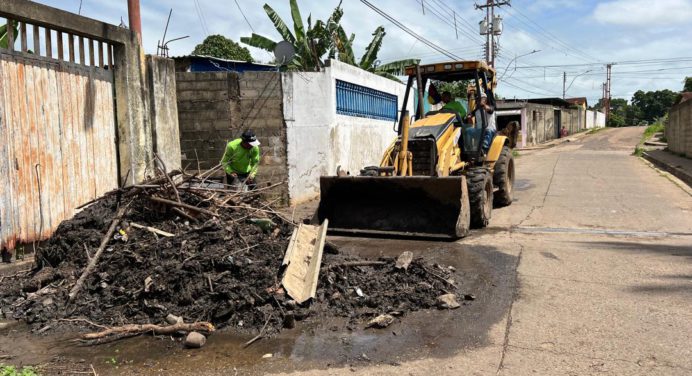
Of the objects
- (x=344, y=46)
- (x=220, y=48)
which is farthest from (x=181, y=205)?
(x=220, y=48)

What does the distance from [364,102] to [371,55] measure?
18.5 ft

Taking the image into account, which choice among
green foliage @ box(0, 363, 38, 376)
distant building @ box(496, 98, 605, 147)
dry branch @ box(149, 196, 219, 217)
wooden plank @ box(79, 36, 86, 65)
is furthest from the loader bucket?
distant building @ box(496, 98, 605, 147)

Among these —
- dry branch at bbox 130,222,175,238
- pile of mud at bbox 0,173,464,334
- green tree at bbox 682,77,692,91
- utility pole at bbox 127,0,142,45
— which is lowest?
pile of mud at bbox 0,173,464,334

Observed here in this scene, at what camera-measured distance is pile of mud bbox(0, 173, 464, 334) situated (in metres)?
4.80

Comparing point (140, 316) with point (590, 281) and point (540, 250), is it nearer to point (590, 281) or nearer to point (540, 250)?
point (590, 281)

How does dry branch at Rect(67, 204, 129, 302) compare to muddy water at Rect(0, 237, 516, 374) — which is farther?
dry branch at Rect(67, 204, 129, 302)

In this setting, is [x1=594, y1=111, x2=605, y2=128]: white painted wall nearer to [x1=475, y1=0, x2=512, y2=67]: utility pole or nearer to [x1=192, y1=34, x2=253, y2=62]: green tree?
[x1=475, y1=0, x2=512, y2=67]: utility pole

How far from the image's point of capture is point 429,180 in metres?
7.46

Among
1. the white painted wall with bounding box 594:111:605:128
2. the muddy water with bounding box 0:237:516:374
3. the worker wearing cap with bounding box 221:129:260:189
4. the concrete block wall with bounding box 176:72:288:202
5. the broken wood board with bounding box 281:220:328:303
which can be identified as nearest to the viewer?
the muddy water with bounding box 0:237:516:374

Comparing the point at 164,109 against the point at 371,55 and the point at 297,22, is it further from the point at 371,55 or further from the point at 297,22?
the point at 371,55

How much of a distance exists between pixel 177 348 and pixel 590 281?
4187mm

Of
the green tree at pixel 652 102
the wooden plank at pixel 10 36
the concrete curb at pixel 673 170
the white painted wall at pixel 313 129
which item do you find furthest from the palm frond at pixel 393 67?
the green tree at pixel 652 102

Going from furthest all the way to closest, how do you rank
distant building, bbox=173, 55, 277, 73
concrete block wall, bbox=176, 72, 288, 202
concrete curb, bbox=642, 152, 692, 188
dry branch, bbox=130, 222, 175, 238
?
distant building, bbox=173, 55, 277, 73
concrete curb, bbox=642, 152, 692, 188
concrete block wall, bbox=176, 72, 288, 202
dry branch, bbox=130, 222, 175, 238

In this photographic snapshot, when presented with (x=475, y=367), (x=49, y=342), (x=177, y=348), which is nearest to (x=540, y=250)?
(x=475, y=367)
